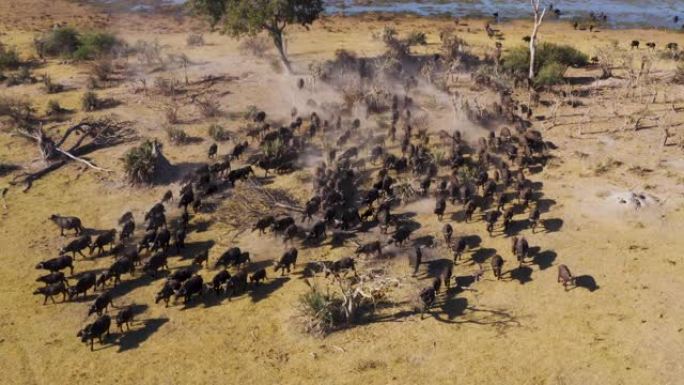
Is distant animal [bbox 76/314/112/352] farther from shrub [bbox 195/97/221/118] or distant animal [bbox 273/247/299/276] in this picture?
shrub [bbox 195/97/221/118]

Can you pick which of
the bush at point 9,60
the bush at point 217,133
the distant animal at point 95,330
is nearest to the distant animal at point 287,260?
the distant animal at point 95,330

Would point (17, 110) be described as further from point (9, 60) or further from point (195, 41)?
point (195, 41)

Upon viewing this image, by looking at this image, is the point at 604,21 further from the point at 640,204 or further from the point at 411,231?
the point at 411,231

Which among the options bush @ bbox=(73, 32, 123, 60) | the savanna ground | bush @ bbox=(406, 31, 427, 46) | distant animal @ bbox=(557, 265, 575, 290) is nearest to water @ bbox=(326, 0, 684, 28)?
bush @ bbox=(406, 31, 427, 46)

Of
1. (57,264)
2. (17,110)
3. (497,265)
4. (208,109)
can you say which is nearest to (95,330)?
(57,264)

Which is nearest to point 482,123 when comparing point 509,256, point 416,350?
point 509,256
